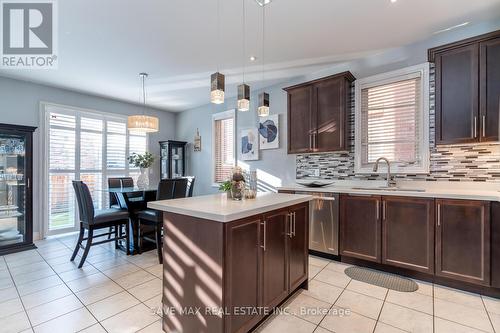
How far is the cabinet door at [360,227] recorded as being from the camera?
2.77 meters

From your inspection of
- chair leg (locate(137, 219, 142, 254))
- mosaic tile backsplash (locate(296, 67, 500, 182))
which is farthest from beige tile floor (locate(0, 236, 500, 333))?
mosaic tile backsplash (locate(296, 67, 500, 182))

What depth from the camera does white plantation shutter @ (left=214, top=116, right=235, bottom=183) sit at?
5.08 metres

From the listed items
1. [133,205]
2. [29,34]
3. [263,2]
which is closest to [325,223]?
[263,2]

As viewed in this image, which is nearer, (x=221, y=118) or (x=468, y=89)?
(x=468, y=89)

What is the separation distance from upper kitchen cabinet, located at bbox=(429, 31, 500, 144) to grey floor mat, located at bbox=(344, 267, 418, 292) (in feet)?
5.10

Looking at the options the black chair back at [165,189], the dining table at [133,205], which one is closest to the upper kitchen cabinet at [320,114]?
the black chair back at [165,189]

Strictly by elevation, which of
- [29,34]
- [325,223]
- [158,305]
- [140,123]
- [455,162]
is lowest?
[158,305]

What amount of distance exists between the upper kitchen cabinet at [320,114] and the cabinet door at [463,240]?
4.45ft

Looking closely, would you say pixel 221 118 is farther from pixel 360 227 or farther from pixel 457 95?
pixel 457 95

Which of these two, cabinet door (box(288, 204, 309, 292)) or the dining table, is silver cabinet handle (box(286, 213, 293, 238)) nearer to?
cabinet door (box(288, 204, 309, 292))

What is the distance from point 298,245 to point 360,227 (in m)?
1.11

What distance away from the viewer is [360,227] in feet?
9.46

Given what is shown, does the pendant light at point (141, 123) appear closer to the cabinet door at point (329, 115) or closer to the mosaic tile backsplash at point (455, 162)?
the cabinet door at point (329, 115)

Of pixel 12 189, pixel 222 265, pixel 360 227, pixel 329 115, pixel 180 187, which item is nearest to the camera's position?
pixel 222 265
